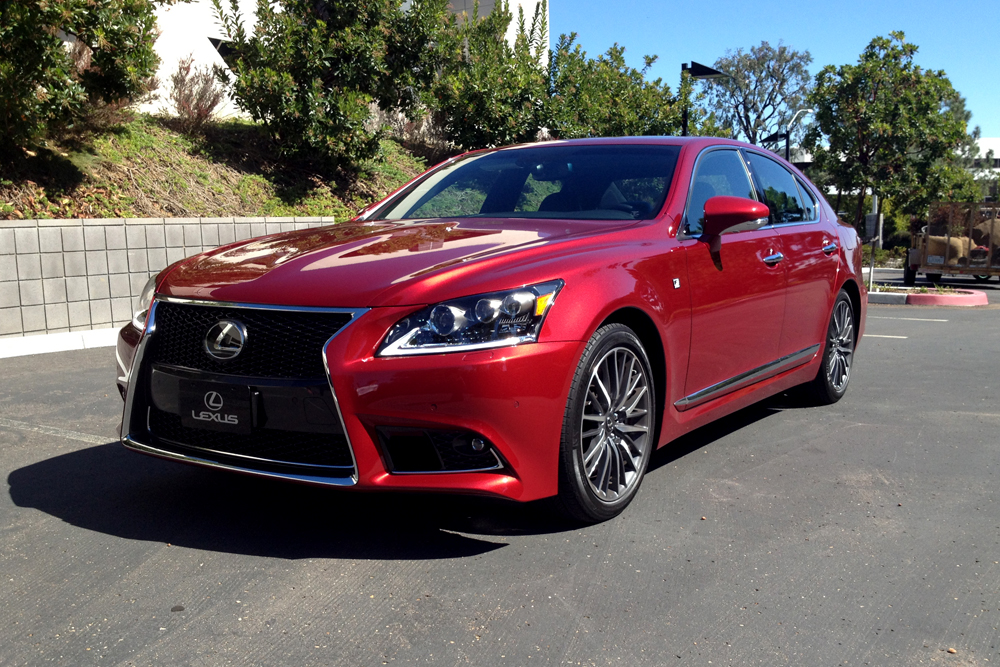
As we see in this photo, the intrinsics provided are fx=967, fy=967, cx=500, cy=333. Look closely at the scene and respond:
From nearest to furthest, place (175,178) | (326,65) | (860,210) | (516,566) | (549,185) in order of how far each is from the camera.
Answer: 1. (516,566)
2. (549,185)
3. (175,178)
4. (326,65)
5. (860,210)

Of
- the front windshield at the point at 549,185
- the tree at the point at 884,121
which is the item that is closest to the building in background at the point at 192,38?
the front windshield at the point at 549,185

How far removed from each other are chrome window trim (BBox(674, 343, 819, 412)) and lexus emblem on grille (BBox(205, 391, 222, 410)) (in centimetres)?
188

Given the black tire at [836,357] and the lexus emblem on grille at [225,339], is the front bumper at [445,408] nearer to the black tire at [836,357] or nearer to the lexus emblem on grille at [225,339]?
the lexus emblem on grille at [225,339]

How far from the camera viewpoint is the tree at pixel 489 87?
627 inches

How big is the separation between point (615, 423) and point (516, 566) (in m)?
0.75

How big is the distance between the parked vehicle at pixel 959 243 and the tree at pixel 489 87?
8868mm

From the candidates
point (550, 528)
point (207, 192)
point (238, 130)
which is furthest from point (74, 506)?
point (238, 130)

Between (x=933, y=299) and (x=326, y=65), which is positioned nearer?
(x=326, y=65)

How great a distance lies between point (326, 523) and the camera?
12.1 feet

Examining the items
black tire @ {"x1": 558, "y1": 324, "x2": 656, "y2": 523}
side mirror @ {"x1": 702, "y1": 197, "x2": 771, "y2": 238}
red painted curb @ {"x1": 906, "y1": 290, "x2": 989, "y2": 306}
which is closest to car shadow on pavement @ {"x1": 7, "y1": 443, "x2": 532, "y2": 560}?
black tire @ {"x1": 558, "y1": 324, "x2": 656, "y2": 523}

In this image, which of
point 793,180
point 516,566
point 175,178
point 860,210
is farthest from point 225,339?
point 860,210

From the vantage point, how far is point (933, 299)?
1562cm

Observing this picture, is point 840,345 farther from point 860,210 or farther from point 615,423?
point 860,210

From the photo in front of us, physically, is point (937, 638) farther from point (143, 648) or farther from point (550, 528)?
point (143, 648)
